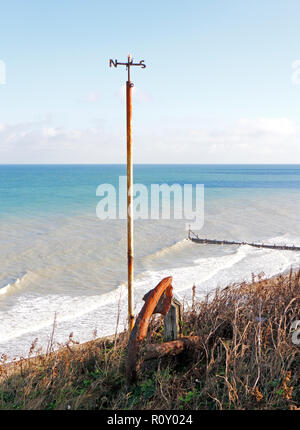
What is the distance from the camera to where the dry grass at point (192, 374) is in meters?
4.08

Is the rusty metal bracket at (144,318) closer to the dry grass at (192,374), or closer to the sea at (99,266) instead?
the dry grass at (192,374)

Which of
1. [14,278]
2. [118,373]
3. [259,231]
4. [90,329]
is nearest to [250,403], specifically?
[118,373]

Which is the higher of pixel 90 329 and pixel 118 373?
pixel 118 373

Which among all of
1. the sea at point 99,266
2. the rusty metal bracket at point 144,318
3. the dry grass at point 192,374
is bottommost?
the sea at point 99,266

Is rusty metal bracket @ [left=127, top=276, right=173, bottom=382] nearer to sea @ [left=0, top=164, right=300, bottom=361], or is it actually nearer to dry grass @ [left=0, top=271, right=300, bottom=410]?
dry grass @ [left=0, top=271, right=300, bottom=410]

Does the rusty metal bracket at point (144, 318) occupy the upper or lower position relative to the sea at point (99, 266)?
upper

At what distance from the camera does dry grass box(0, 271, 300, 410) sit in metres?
4.08

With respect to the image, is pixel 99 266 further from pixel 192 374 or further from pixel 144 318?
pixel 144 318

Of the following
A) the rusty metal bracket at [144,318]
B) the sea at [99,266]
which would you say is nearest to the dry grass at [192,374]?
the rusty metal bracket at [144,318]

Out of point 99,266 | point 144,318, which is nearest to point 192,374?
point 144,318
